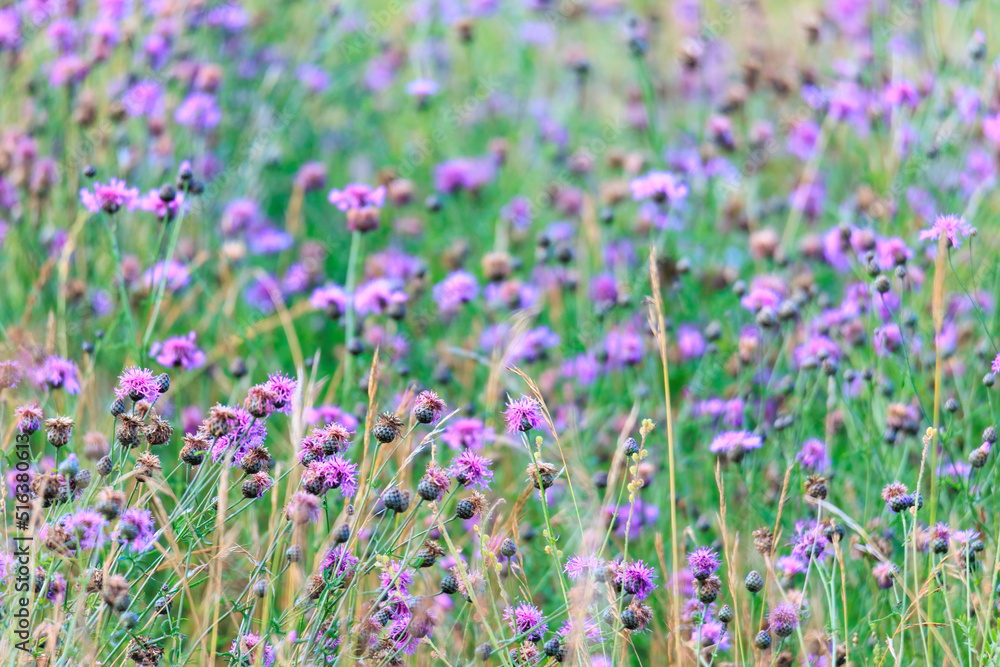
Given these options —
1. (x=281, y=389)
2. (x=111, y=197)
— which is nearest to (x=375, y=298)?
(x=111, y=197)

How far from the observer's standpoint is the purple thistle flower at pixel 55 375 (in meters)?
2.06

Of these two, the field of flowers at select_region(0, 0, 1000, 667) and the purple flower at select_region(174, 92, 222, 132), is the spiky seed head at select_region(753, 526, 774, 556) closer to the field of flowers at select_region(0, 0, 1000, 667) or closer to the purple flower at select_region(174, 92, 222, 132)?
the field of flowers at select_region(0, 0, 1000, 667)

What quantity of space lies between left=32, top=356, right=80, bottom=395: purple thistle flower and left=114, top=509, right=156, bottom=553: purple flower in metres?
0.47

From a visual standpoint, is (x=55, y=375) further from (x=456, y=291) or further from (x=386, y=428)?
(x=456, y=291)

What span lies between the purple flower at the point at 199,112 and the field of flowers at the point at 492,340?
27 mm

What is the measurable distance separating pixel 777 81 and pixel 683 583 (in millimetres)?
2156

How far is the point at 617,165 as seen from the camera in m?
3.68

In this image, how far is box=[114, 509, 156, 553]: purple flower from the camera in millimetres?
1518

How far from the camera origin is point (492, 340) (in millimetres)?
3066

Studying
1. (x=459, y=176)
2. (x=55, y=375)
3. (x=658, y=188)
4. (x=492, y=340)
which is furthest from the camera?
(x=459, y=176)

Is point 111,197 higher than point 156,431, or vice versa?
point 111,197

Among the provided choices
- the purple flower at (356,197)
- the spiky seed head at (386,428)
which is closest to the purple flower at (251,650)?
the spiky seed head at (386,428)

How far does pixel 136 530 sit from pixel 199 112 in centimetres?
218

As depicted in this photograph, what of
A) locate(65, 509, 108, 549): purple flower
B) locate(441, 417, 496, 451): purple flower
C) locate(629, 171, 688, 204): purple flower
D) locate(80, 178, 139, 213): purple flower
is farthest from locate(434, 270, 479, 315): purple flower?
locate(65, 509, 108, 549): purple flower
